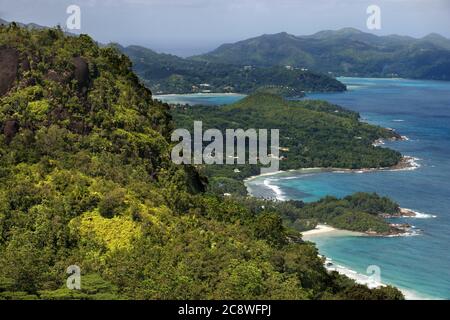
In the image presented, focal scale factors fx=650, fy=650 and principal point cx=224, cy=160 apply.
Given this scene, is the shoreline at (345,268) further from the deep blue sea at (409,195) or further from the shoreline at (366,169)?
the shoreline at (366,169)

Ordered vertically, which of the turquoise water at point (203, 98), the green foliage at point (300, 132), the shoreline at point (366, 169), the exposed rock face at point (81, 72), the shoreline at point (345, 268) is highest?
the exposed rock face at point (81, 72)

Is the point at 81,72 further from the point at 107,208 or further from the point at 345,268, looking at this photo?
the point at 345,268

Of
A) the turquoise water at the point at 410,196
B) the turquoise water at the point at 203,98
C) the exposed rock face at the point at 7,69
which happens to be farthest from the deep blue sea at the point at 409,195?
the turquoise water at the point at 203,98

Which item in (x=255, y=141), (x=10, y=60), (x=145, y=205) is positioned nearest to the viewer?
(x=145, y=205)

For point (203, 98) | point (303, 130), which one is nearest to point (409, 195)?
point (303, 130)
